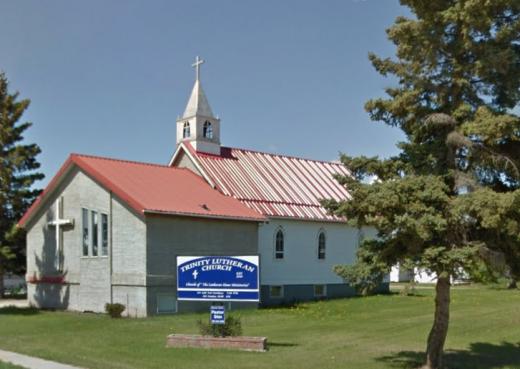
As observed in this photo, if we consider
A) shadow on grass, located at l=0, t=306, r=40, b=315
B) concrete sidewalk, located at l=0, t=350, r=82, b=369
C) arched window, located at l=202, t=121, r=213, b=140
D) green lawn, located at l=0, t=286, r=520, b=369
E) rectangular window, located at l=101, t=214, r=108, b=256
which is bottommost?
shadow on grass, located at l=0, t=306, r=40, b=315

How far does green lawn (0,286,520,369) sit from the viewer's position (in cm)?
1545

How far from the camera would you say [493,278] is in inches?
607

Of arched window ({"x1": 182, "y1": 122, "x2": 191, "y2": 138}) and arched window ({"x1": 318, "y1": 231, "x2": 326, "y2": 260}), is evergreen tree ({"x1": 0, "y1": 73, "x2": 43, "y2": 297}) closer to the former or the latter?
arched window ({"x1": 182, "y1": 122, "x2": 191, "y2": 138})

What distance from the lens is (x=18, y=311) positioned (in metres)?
29.9

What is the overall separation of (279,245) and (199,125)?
7857 mm

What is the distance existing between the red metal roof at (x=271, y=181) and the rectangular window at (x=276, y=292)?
3.77 metres

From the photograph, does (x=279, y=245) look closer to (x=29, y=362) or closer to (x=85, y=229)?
(x=85, y=229)

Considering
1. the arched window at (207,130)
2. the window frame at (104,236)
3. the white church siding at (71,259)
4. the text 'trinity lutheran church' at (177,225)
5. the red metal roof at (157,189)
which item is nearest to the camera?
the text 'trinity lutheran church' at (177,225)

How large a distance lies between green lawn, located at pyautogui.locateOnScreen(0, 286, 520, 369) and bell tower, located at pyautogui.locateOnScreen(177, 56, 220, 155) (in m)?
10.2

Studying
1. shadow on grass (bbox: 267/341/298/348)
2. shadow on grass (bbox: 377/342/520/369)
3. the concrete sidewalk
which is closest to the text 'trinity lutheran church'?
shadow on grass (bbox: 267/341/298/348)

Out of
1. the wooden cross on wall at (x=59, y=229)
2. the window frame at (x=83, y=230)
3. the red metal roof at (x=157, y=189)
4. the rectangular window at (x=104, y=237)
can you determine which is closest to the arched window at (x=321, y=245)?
the red metal roof at (x=157, y=189)

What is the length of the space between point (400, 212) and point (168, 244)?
16008 millimetres

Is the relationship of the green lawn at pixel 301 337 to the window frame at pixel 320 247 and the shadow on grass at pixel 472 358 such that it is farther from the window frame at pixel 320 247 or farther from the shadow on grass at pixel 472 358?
the window frame at pixel 320 247

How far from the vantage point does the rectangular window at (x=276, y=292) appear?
109 feet
